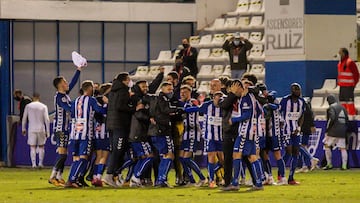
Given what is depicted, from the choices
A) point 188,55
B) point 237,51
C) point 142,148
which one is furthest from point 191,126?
point 188,55

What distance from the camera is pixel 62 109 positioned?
102ft

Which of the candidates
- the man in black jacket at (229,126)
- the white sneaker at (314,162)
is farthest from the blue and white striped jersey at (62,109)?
the white sneaker at (314,162)

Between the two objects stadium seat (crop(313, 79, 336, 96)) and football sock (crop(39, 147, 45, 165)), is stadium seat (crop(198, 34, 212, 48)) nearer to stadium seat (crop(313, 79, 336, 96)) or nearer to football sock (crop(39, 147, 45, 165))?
stadium seat (crop(313, 79, 336, 96))

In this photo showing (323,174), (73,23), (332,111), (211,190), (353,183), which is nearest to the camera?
(211,190)

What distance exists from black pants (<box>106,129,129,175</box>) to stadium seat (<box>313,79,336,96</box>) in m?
12.7

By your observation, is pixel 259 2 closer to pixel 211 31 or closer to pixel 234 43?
pixel 211 31

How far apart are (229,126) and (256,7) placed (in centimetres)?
2136

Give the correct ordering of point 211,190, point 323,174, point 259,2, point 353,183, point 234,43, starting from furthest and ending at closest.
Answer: point 259,2 → point 234,43 → point 323,174 → point 353,183 → point 211,190

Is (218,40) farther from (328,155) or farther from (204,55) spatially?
(328,155)

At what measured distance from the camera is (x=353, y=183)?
32.0 meters

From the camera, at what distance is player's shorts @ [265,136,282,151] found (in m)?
31.5

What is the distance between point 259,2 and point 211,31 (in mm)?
1905

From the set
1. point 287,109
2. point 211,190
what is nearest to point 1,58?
point 287,109

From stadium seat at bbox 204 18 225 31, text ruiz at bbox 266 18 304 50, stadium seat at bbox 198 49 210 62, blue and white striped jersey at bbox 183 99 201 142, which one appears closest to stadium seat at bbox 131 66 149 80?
stadium seat at bbox 198 49 210 62
